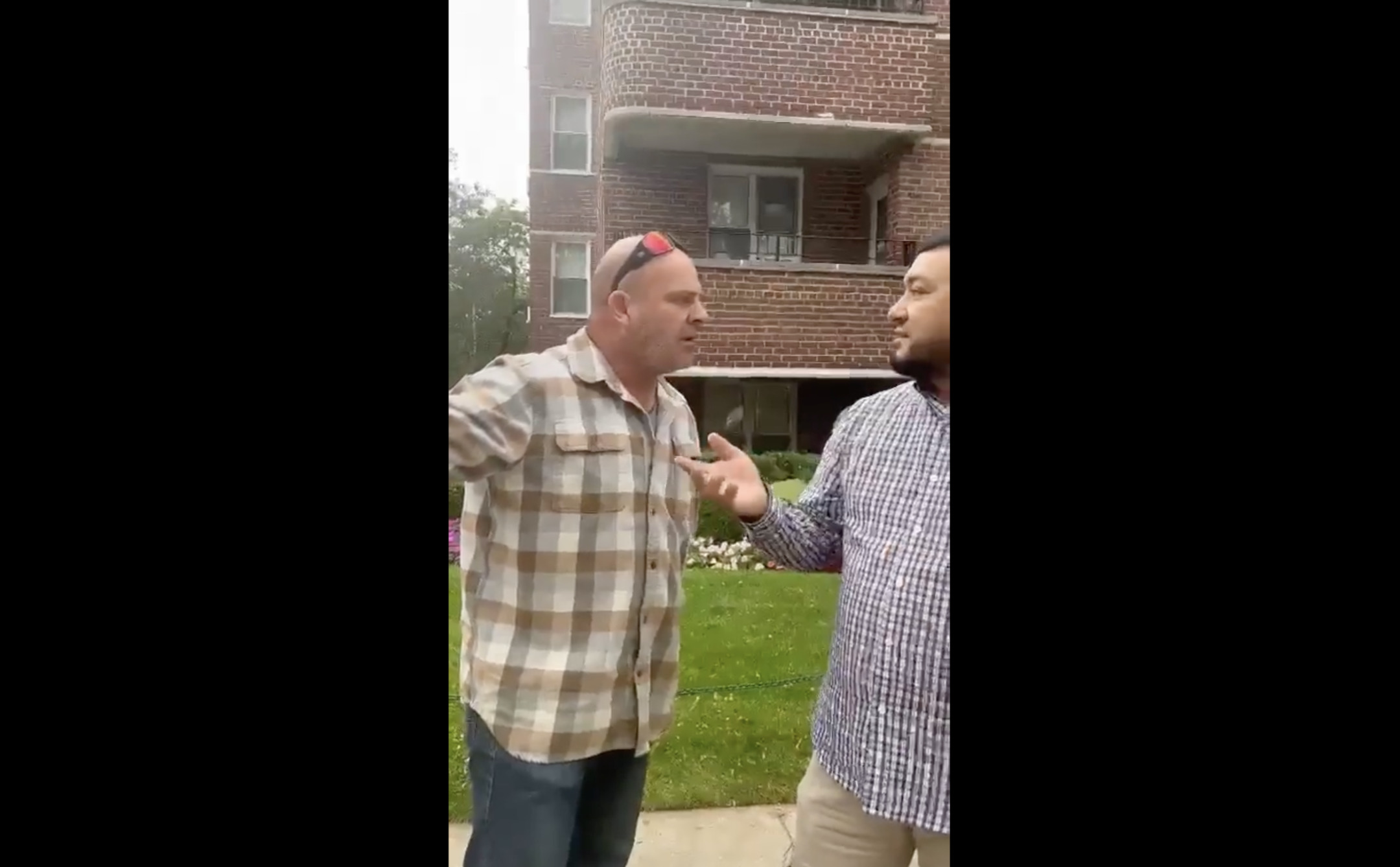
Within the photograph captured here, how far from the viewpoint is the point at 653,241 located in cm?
99

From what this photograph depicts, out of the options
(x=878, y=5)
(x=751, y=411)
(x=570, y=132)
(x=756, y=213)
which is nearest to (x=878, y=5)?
(x=878, y=5)

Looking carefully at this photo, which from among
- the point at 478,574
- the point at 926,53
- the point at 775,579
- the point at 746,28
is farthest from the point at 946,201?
the point at 478,574

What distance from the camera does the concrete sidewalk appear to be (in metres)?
1.02

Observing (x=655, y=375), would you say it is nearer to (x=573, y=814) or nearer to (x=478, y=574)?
(x=478, y=574)

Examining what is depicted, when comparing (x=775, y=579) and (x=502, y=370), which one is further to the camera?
(x=775, y=579)

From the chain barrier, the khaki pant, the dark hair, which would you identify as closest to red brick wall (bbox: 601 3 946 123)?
the dark hair

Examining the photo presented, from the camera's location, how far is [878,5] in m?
1.04

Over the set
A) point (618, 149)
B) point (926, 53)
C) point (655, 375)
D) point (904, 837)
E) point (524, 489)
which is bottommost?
point (904, 837)

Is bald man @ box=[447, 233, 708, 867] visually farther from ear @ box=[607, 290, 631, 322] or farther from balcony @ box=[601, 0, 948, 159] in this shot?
balcony @ box=[601, 0, 948, 159]

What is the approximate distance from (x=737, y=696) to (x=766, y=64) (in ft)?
2.35

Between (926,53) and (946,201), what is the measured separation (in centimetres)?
17

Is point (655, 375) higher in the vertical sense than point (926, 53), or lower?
lower

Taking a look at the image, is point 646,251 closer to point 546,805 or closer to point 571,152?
point 571,152

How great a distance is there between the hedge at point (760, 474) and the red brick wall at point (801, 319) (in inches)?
4.2
